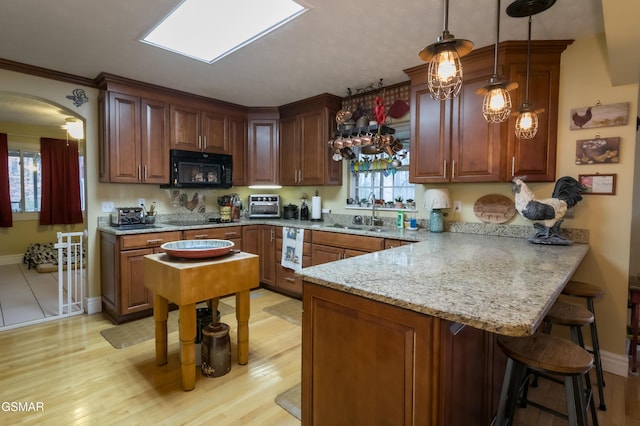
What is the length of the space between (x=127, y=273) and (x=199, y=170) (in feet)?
4.75

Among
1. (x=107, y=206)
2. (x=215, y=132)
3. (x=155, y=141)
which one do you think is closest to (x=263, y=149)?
(x=215, y=132)

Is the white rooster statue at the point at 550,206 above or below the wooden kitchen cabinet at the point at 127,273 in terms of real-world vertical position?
above

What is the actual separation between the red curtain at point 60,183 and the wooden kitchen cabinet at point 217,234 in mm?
4016

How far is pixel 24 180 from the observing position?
19.2 ft

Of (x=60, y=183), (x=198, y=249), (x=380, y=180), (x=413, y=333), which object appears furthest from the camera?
(x=60, y=183)

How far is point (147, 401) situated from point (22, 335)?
1.85m

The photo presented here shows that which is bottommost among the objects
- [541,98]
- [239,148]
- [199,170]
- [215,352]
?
[215,352]

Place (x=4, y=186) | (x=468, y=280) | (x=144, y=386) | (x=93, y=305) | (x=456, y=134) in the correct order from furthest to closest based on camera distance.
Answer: (x=4, y=186), (x=93, y=305), (x=456, y=134), (x=144, y=386), (x=468, y=280)

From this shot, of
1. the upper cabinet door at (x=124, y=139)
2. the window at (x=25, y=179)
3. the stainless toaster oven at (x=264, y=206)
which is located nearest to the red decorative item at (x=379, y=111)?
the stainless toaster oven at (x=264, y=206)

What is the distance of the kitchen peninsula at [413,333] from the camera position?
107 cm

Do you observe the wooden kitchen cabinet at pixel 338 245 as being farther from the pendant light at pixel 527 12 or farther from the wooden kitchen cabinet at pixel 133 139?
the wooden kitchen cabinet at pixel 133 139

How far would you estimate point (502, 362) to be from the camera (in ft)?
5.74

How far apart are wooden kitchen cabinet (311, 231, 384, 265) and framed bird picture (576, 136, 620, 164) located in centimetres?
167

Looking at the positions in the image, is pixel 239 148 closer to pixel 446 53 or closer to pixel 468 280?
pixel 446 53
